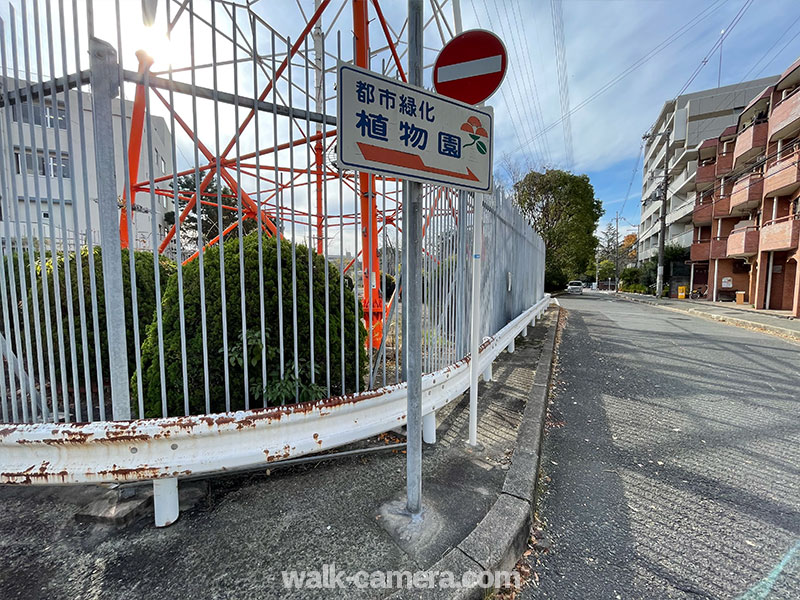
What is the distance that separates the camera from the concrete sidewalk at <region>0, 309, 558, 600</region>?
151 centimetres

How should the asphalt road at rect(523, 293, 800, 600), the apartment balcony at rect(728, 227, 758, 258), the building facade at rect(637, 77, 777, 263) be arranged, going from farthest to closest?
1. the building facade at rect(637, 77, 777, 263)
2. the apartment balcony at rect(728, 227, 758, 258)
3. the asphalt road at rect(523, 293, 800, 600)

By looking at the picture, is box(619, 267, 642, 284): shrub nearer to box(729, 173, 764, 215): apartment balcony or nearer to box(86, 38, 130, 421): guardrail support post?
box(729, 173, 764, 215): apartment balcony

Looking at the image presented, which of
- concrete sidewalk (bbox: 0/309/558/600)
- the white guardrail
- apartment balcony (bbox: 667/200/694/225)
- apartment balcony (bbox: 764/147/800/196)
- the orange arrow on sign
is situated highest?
apartment balcony (bbox: 667/200/694/225)

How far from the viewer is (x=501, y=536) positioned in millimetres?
1771

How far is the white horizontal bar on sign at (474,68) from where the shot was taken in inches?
83.5

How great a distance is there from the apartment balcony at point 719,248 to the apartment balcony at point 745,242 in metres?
2.13

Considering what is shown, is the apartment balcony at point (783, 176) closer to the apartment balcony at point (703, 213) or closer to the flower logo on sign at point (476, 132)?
the apartment balcony at point (703, 213)

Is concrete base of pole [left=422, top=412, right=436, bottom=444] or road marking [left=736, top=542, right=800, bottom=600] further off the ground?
concrete base of pole [left=422, top=412, right=436, bottom=444]

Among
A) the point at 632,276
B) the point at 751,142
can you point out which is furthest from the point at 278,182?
the point at 632,276

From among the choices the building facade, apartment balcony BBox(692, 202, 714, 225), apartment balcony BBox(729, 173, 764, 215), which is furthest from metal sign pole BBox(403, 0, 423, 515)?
the building facade

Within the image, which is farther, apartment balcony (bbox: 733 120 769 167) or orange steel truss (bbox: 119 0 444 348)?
apartment balcony (bbox: 733 120 769 167)

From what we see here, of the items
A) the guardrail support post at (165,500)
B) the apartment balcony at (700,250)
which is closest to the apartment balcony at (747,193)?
the apartment balcony at (700,250)

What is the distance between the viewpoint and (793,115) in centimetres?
1440

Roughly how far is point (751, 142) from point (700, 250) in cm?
824
